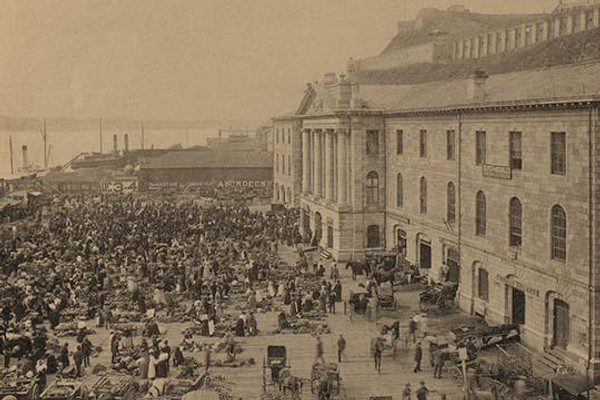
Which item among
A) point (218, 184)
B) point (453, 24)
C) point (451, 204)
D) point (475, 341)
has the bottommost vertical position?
point (475, 341)

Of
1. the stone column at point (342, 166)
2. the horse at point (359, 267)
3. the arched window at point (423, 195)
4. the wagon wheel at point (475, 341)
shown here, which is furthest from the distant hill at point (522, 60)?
the horse at point (359, 267)

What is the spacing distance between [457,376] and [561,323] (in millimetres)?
5084

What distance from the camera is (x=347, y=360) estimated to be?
28.6 metres

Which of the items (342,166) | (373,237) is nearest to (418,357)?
(373,237)

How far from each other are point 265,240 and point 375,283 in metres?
18.0

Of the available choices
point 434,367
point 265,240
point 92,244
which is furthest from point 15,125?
point 434,367

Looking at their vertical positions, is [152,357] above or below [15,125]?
below

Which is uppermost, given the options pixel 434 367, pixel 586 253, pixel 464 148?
pixel 464 148

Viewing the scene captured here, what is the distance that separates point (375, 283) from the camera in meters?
38.4

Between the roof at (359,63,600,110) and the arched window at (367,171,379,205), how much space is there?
492 cm

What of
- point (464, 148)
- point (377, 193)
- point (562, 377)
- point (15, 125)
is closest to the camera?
point (562, 377)

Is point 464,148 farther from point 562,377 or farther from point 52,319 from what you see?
point 52,319

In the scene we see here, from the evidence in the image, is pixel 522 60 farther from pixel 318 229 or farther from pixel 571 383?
pixel 571 383

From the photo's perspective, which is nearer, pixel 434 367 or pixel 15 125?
pixel 434 367
